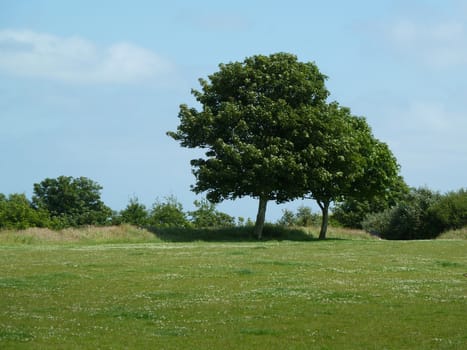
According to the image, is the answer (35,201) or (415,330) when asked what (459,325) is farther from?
(35,201)

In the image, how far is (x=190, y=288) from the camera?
80.9 feet

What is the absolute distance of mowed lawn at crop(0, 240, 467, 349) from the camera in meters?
15.8

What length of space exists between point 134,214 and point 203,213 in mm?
11151

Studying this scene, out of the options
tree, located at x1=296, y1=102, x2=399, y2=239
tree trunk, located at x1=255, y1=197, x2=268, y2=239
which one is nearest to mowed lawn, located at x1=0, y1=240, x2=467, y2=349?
tree, located at x1=296, y1=102, x2=399, y2=239

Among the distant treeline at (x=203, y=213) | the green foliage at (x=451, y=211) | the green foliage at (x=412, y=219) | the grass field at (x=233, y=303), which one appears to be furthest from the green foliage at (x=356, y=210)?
the grass field at (x=233, y=303)

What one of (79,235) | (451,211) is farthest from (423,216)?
(79,235)

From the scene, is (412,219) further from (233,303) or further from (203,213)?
(233,303)

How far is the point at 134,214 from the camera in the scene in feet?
333

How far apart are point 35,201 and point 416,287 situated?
325 feet

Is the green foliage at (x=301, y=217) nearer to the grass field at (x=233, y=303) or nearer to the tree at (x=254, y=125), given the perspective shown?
the tree at (x=254, y=125)

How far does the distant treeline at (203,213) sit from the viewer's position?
277 feet

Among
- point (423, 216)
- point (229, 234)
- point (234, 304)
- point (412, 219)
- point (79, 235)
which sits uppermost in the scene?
point (423, 216)

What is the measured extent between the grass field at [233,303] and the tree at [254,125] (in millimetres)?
29570

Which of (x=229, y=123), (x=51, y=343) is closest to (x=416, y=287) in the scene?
(x=51, y=343)
